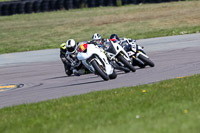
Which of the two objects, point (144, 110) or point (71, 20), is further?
point (71, 20)

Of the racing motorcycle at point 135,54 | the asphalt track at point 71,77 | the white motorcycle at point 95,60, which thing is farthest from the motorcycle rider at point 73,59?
the racing motorcycle at point 135,54

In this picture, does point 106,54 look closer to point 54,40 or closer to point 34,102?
point 34,102

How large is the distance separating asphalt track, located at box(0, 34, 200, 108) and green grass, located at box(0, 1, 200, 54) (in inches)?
150

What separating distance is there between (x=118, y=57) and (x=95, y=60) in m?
1.11

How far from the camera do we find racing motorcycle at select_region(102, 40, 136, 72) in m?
13.1

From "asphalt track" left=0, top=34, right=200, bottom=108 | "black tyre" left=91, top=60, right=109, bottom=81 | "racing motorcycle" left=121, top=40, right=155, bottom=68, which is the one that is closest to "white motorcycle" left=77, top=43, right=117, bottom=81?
"black tyre" left=91, top=60, right=109, bottom=81

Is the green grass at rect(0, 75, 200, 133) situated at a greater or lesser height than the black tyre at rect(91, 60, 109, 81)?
greater

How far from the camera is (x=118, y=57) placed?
13062 mm

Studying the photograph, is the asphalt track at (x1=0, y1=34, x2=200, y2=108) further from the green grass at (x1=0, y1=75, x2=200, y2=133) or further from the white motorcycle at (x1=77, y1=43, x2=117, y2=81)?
the green grass at (x1=0, y1=75, x2=200, y2=133)

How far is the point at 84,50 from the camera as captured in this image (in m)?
12.3

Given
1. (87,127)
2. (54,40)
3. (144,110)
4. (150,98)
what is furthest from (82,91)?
(54,40)

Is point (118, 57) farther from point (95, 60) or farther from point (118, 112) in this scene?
point (118, 112)

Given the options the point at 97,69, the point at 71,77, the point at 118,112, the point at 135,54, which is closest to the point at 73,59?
the point at 71,77

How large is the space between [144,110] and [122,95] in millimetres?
1943
